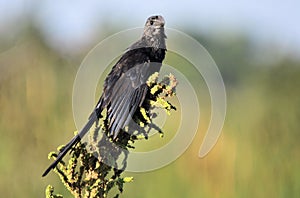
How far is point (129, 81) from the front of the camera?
2988 mm

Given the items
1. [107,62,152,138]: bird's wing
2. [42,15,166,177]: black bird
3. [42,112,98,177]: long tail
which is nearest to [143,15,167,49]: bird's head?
[42,15,166,177]: black bird

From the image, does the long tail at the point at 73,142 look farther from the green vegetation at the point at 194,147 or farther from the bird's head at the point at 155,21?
the green vegetation at the point at 194,147

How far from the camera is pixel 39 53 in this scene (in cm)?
638

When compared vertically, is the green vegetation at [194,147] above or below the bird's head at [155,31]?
above

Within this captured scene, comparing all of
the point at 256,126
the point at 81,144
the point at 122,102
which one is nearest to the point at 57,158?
the point at 81,144

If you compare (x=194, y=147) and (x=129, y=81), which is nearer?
(x=129, y=81)

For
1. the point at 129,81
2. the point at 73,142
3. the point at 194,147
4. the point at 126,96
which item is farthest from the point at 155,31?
the point at 194,147

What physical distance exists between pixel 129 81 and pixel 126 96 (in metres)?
0.14

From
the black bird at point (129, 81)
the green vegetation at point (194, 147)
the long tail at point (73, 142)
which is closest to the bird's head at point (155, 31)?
the black bird at point (129, 81)

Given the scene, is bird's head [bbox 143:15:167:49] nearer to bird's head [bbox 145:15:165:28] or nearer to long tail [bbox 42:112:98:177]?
bird's head [bbox 145:15:165:28]

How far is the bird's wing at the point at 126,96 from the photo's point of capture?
2428 mm

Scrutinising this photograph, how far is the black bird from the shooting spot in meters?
2.46

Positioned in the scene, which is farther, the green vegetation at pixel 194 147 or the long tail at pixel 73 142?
the green vegetation at pixel 194 147

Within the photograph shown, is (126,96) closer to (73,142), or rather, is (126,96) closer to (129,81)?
(129,81)
